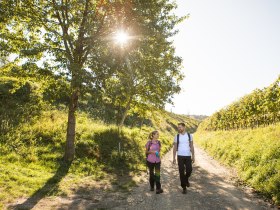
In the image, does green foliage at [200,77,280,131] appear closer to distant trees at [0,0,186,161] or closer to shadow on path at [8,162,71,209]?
distant trees at [0,0,186,161]

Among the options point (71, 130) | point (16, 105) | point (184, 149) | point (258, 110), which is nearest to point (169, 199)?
point (184, 149)

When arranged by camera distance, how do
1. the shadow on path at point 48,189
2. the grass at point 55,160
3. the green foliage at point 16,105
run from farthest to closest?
1. the green foliage at point 16,105
2. the grass at point 55,160
3. the shadow on path at point 48,189

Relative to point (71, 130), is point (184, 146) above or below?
below

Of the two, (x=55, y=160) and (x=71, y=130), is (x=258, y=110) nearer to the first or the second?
(x=71, y=130)

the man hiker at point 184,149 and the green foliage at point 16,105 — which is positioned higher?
the green foliage at point 16,105

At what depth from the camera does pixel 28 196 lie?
945cm

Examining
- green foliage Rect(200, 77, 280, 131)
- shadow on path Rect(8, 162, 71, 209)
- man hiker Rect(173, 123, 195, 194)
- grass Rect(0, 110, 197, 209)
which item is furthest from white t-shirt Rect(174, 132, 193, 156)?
green foliage Rect(200, 77, 280, 131)

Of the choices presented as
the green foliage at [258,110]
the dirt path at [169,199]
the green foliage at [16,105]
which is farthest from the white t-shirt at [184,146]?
the green foliage at [258,110]

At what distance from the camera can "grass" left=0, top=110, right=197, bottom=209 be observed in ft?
34.4

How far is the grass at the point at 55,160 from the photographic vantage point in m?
10.5

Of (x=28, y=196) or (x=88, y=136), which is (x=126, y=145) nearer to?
(x=88, y=136)

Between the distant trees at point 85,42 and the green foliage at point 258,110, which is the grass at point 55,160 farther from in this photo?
the green foliage at point 258,110

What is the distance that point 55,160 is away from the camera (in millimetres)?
14648

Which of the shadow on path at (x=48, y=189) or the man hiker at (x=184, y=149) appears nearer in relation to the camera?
the shadow on path at (x=48, y=189)
